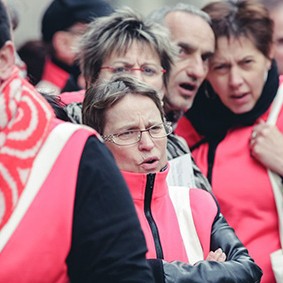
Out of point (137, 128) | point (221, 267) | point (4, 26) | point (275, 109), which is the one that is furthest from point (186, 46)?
point (4, 26)

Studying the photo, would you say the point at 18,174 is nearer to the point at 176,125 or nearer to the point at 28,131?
the point at 28,131

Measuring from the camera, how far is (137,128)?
292 centimetres

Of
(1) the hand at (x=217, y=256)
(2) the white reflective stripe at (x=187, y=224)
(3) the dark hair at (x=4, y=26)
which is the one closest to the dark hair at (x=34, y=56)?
(2) the white reflective stripe at (x=187, y=224)

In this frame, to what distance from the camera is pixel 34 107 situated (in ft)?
6.57

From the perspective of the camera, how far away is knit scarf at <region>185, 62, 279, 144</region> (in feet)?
12.5

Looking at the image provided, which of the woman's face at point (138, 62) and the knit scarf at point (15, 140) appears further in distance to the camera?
the woman's face at point (138, 62)

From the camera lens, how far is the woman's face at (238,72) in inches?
151

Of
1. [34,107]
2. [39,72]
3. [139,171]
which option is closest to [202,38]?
[139,171]

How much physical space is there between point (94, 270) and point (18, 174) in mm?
265

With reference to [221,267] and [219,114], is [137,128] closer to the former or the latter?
[221,267]

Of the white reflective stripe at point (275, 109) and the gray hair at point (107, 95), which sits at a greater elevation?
the gray hair at point (107, 95)

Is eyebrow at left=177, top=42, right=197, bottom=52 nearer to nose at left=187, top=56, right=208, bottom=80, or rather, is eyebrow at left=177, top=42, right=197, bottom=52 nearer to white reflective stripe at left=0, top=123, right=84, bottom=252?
nose at left=187, top=56, right=208, bottom=80

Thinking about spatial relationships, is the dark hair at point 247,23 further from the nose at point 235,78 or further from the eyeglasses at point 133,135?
the eyeglasses at point 133,135

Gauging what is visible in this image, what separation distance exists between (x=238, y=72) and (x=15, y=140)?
2042mm
